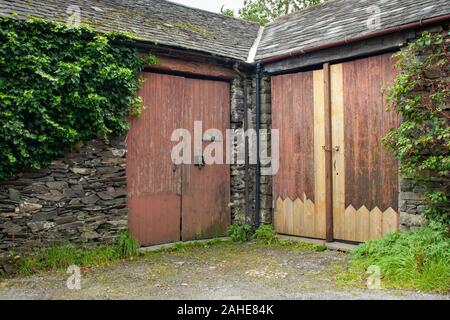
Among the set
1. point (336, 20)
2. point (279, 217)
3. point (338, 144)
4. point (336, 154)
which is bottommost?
point (279, 217)

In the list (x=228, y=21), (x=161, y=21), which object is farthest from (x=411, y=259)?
(x=228, y=21)

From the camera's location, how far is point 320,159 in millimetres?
7035

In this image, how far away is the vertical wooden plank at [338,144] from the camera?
22.1ft

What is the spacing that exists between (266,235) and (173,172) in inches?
76.8

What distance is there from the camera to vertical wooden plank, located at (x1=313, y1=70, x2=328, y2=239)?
697cm

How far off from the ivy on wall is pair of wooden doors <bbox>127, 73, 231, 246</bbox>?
0.53 metres

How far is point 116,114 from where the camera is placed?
20.2 ft

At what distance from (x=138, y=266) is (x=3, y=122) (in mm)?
2468

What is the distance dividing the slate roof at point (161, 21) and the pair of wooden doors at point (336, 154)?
135cm

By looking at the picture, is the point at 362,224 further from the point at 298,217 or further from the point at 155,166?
the point at 155,166

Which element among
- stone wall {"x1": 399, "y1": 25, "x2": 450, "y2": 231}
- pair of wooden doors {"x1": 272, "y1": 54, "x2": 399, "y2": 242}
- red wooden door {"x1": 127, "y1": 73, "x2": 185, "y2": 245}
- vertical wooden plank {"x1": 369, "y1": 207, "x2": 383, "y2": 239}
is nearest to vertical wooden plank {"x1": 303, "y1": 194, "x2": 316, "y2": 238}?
pair of wooden doors {"x1": 272, "y1": 54, "x2": 399, "y2": 242}

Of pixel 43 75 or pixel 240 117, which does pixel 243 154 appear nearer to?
pixel 240 117

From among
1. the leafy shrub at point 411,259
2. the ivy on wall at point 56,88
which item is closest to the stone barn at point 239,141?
the ivy on wall at point 56,88

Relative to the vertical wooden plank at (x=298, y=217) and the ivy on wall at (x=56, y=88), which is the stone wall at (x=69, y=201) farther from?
the vertical wooden plank at (x=298, y=217)
